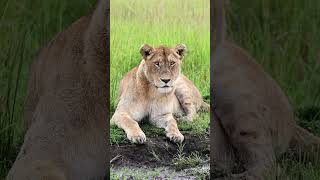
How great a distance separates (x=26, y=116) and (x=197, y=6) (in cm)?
98

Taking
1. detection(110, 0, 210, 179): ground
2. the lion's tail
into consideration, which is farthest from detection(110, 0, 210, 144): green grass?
the lion's tail

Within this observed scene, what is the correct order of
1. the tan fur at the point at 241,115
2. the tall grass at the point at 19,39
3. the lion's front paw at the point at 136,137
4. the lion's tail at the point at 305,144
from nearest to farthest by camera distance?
1. the lion's front paw at the point at 136,137
2. the tan fur at the point at 241,115
3. the lion's tail at the point at 305,144
4. the tall grass at the point at 19,39

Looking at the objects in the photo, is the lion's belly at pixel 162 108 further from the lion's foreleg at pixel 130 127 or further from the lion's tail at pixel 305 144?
the lion's tail at pixel 305 144

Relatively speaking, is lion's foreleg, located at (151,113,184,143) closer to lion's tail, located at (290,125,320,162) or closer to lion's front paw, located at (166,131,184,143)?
lion's front paw, located at (166,131,184,143)

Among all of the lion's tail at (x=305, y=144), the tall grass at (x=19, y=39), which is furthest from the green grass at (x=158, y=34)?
the tall grass at (x=19, y=39)

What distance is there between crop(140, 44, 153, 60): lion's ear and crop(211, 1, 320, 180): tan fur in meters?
0.29

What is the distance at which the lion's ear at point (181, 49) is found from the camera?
3086mm

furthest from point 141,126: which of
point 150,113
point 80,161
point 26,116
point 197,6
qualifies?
point 26,116

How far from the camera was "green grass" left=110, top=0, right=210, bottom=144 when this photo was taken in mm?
3092

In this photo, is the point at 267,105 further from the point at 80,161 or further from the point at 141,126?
the point at 80,161

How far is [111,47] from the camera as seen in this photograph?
123 inches

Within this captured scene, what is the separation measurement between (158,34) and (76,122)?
43 centimetres

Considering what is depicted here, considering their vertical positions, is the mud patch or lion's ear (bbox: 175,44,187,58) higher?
lion's ear (bbox: 175,44,187,58)

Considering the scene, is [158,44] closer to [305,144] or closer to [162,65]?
[162,65]
